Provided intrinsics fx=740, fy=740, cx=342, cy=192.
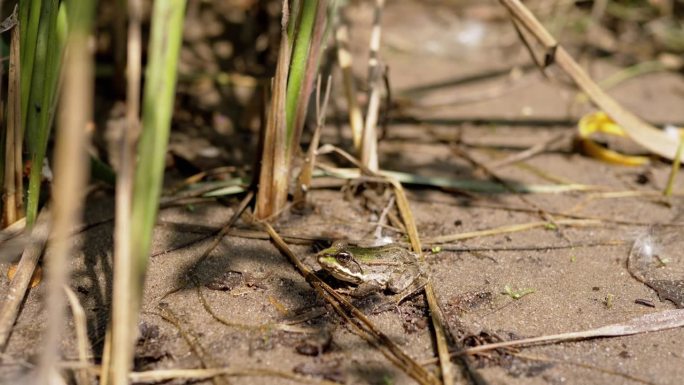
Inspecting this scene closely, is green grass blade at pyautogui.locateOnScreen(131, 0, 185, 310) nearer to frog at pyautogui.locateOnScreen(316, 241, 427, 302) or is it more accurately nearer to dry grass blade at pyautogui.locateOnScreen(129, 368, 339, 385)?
dry grass blade at pyautogui.locateOnScreen(129, 368, 339, 385)

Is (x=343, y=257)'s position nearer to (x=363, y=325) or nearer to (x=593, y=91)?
(x=363, y=325)

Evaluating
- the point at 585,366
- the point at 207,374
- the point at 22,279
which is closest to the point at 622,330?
the point at 585,366

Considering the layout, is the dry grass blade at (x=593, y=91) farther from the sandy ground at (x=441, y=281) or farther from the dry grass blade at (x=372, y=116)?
the dry grass blade at (x=372, y=116)

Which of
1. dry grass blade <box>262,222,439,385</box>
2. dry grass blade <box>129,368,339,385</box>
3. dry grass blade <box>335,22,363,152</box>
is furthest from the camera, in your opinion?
dry grass blade <box>335,22,363,152</box>

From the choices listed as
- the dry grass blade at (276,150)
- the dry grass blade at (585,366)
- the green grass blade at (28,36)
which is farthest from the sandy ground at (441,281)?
the green grass blade at (28,36)

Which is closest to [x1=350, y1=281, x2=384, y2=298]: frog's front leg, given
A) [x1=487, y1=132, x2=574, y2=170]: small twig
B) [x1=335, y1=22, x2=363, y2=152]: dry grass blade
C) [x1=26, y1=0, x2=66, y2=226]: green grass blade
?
[x1=335, y1=22, x2=363, y2=152]: dry grass blade
